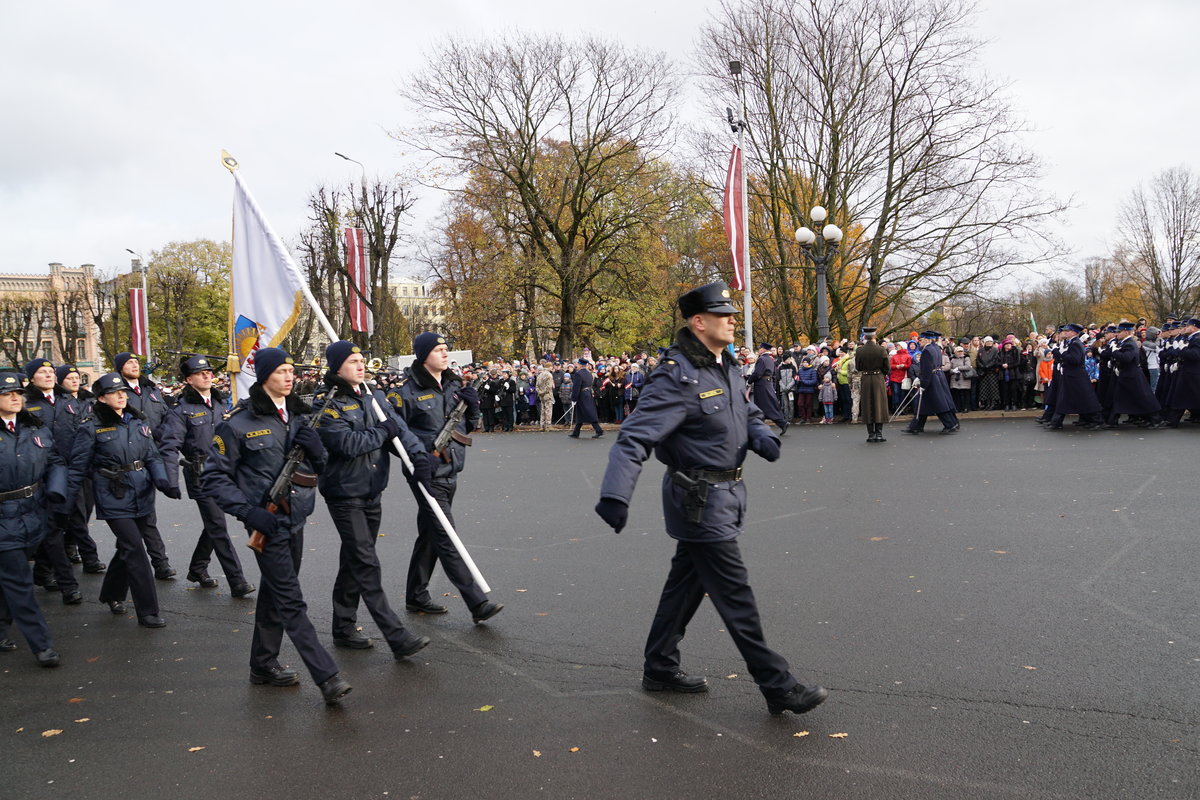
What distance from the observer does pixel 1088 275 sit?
7569cm

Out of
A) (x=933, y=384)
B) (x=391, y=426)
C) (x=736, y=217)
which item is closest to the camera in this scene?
(x=391, y=426)

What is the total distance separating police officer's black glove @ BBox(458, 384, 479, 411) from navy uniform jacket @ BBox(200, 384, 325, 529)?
4.74 feet

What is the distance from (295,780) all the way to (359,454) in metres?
2.18

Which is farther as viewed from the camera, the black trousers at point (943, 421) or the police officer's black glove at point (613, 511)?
the black trousers at point (943, 421)

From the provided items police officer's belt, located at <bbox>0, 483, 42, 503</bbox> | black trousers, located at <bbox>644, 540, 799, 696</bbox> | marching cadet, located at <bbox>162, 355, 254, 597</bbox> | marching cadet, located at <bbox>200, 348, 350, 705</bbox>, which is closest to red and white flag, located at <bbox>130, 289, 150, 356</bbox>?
marching cadet, located at <bbox>162, 355, 254, 597</bbox>

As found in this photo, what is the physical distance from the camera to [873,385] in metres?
17.0

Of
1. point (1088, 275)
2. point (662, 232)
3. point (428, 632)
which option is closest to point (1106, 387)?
point (428, 632)

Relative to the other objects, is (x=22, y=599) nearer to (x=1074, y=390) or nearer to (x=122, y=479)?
(x=122, y=479)

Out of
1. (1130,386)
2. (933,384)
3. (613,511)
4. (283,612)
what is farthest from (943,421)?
(283,612)

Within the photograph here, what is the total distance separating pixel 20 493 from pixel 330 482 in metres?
2.31

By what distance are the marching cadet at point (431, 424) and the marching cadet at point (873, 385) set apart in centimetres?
Result: 1113

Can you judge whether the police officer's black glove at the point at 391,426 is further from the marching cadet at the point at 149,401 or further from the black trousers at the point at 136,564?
the marching cadet at the point at 149,401

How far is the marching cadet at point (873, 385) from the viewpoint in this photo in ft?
54.7

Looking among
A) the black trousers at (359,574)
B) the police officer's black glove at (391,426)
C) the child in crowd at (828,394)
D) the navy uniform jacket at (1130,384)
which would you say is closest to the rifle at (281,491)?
the black trousers at (359,574)
